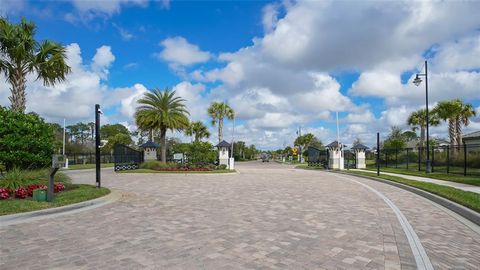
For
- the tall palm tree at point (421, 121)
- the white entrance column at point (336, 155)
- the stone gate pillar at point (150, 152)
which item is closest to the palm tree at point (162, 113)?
the stone gate pillar at point (150, 152)

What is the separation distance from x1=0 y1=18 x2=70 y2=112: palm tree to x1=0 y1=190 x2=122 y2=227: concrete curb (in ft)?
25.9

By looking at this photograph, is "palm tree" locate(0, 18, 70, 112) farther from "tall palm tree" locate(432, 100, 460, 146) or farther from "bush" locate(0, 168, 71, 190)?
"tall palm tree" locate(432, 100, 460, 146)

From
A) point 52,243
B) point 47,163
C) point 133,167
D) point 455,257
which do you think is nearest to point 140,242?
point 52,243

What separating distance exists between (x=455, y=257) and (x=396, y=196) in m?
8.40

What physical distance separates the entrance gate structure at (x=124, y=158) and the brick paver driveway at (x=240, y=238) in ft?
71.5

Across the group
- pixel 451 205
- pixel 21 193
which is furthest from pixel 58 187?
pixel 451 205

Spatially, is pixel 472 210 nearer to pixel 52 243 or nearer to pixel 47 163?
pixel 52 243

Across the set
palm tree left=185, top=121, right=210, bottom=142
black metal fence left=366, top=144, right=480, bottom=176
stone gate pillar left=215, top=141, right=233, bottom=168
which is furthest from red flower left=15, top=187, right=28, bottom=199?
palm tree left=185, top=121, right=210, bottom=142

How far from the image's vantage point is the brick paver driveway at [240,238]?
5.39 meters

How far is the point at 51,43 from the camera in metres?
16.8

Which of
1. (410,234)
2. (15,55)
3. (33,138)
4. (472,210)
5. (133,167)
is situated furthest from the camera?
(133,167)

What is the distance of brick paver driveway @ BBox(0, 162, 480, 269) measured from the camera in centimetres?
539

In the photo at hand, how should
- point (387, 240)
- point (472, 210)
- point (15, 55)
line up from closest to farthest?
point (387, 240)
point (472, 210)
point (15, 55)

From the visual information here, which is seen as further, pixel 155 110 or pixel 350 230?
pixel 155 110
